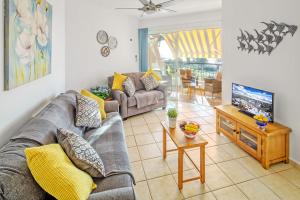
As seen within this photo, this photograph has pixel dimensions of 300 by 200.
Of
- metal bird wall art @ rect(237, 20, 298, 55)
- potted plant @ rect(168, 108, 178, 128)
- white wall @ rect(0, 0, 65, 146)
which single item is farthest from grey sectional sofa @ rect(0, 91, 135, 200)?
metal bird wall art @ rect(237, 20, 298, 55)

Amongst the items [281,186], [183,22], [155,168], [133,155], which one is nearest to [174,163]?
[155,168]

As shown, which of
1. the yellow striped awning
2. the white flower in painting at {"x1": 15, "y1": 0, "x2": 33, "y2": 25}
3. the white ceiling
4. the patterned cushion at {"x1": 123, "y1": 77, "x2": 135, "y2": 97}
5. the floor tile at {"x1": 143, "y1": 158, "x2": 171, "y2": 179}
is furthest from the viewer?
the yellow striped awning

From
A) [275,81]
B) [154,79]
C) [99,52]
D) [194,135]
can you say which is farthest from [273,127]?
[99,52]

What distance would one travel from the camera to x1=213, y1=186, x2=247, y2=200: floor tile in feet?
6.01

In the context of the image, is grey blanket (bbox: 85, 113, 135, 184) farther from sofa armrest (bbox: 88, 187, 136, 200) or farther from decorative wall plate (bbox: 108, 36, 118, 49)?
decorative wall plate (bbox: 108, 36, 118, 49)

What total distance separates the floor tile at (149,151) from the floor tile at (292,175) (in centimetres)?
145

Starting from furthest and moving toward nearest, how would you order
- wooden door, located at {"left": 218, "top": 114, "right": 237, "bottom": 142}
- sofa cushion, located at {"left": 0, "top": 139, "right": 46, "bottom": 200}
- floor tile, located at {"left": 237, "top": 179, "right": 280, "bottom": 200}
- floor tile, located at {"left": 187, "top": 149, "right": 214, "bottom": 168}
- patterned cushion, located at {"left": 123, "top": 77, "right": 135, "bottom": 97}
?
patterned cushion, located at {"left": 123, "top": 77, "right": 135, "bottom": 97} → wooden door, located at {"left": 218, "top": 114, "right": 237, "bottom": 142} → floor tile, located at {"left": 187, "top": 149, "right": 214, "bottom": 168} → floor tile, located at {"left": 237, "top": 179, "right": 280, "bottom": 200} → sofa cushion, located at {"left": 0, "top": 139, "right": 46, "bottom": 200}

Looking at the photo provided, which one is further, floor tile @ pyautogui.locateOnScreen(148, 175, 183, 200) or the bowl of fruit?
the bowl of fruit

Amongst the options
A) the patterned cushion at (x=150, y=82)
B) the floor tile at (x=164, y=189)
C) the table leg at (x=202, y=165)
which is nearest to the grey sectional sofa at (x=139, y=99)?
the patterned cushion at (x=150, y=82)

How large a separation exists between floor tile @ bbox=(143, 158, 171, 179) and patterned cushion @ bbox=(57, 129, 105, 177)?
0.90m

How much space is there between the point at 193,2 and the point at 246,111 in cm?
258

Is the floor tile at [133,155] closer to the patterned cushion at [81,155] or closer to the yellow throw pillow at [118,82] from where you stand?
the patterned cushion at [81,155]

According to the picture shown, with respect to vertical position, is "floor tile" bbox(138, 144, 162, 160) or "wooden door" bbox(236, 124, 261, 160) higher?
"wooden door" bbox(236, 124, 261, 160)

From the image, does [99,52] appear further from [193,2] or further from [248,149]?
[248,149]
